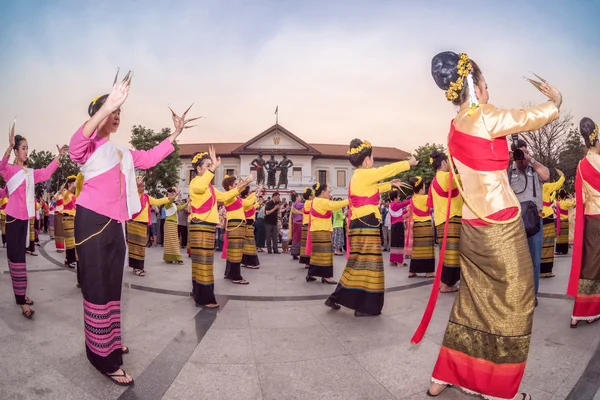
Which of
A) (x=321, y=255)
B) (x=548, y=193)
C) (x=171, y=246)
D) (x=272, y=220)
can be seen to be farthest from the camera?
(x=272, y=220)

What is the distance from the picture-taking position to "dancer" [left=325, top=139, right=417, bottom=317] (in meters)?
4.60

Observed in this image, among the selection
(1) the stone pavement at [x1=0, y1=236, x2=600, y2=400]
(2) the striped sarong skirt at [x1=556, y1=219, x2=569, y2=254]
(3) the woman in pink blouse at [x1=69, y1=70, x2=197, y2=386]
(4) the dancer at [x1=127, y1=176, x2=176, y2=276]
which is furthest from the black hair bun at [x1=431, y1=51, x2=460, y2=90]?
(2) the striped sarong skirt at [x1=556, y1=219, x2=569, y2=254]

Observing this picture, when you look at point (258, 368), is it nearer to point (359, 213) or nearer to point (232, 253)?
point (359, 213)

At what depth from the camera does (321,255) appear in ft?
23.0

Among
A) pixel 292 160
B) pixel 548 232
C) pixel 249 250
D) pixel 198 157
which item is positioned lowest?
pixel 249 250

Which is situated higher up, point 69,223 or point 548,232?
point 69,223

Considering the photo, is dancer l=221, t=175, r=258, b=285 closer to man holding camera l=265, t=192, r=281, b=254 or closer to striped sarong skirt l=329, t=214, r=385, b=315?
striped sarong skirt l=329, t=214, r=385, b=315

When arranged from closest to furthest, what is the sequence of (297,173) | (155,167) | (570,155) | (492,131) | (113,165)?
(492,131) → (113,165) → (570,155) → (155,167) → (297,173)

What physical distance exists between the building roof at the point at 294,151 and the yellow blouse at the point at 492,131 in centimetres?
3521

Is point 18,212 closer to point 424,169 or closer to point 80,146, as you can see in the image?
point 80,146

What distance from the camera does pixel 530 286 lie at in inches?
93.6

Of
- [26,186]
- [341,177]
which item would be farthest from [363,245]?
[341,177]

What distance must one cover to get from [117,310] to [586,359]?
3578mm

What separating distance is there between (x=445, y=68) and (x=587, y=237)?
2723mm
